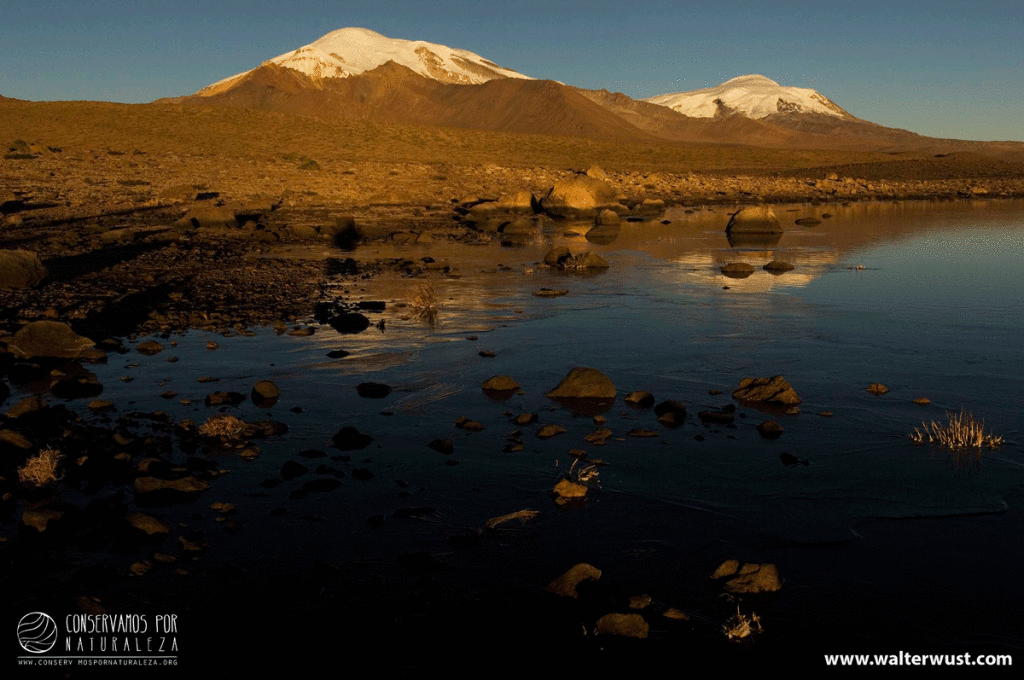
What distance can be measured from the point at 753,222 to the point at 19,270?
23003 mm

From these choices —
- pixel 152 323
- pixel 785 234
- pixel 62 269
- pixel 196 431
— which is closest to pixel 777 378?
pixel 196 431

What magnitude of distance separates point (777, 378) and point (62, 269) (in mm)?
16987

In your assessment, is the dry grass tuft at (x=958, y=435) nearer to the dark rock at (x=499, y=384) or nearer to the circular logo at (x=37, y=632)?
the dark rock at (x=499, y=384)

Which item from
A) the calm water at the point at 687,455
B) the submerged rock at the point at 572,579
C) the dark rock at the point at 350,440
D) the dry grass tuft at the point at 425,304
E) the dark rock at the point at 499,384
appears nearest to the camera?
the submerged rock at the point at 572,579

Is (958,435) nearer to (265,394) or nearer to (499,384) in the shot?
(499,384)

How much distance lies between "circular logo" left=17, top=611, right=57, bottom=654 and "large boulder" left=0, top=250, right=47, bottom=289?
14.3m

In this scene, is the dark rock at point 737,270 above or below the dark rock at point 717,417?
above

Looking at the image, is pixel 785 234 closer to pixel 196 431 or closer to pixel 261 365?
pixel 261 365

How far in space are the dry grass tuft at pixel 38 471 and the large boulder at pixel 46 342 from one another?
494 cm

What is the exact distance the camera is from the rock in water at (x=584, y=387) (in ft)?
35.2

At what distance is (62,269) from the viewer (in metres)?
20.5

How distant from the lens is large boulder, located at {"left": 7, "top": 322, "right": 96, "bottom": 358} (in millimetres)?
12445

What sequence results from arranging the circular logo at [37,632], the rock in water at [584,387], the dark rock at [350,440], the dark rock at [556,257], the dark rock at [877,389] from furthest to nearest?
the dark rock at [556,257] < the dark rock at [877,389] < the rock in water at [584,387] < the dark rock at [350,440] < the circular logo at [37,632]

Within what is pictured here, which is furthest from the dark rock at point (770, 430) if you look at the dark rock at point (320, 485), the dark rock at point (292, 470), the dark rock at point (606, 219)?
the dark rock at point (606, 219)
